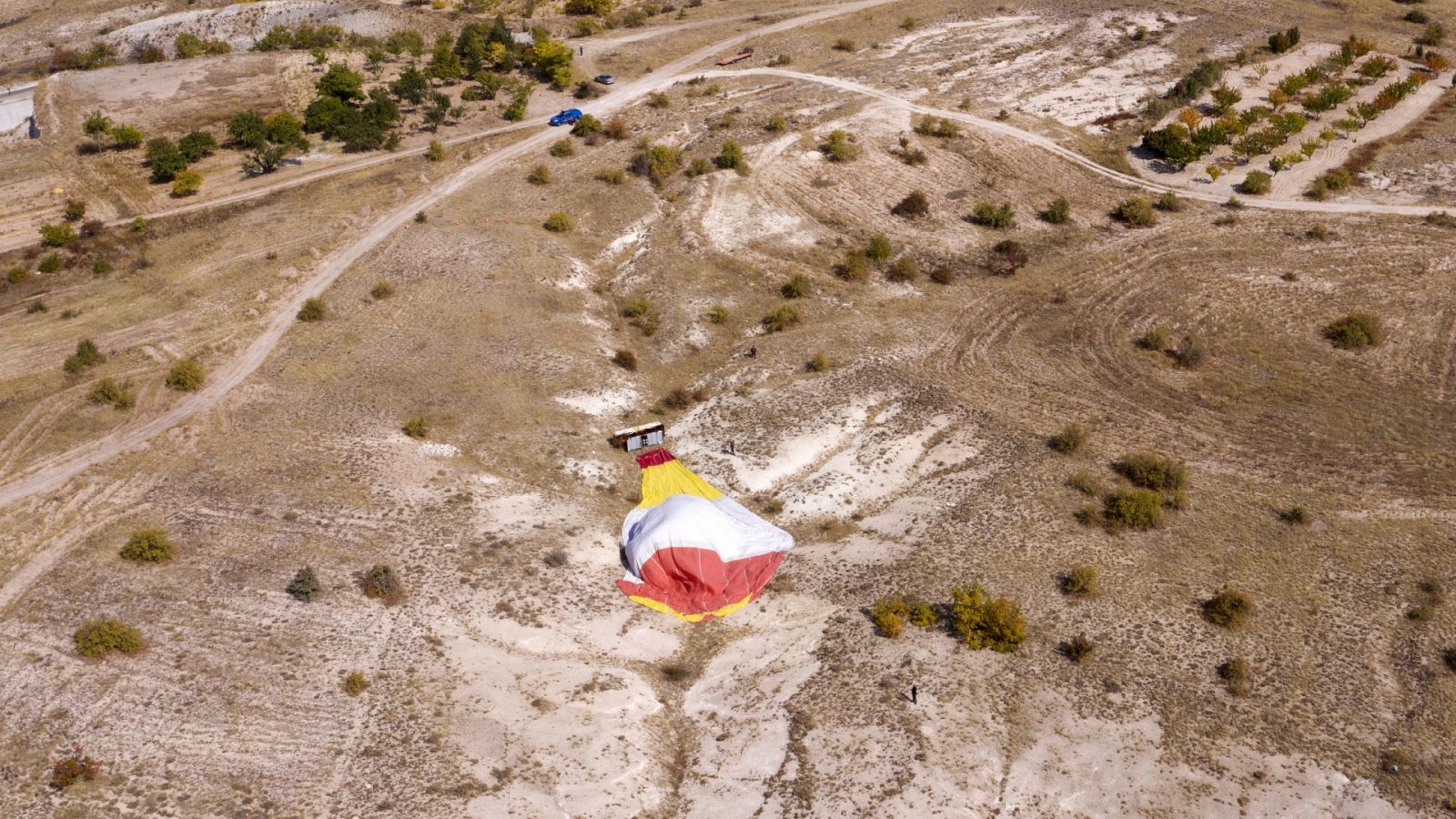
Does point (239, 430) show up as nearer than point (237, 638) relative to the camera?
No

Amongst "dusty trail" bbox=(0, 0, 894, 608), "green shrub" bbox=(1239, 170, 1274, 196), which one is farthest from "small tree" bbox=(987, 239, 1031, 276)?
"dusty trail" bbox=(0, 0, 894, 608)

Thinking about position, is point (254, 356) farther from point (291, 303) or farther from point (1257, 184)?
point (1257, 184)

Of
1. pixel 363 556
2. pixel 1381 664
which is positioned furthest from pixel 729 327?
pixel 1381 664

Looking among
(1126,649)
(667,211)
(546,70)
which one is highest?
(546,70)

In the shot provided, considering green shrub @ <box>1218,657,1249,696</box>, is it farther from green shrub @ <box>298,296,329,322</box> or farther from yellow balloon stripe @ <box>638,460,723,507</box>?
green shrub @ <box>298,296,329,322</box>

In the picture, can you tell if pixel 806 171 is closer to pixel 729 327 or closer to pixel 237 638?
pixel 729 327

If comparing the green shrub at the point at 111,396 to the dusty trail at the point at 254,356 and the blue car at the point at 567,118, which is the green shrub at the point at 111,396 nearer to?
the dusty trail at the point at 254,356

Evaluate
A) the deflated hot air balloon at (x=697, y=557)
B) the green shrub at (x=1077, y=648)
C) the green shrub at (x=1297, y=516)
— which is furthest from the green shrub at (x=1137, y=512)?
the deflated hot air balloon at (x=697, y=557)
